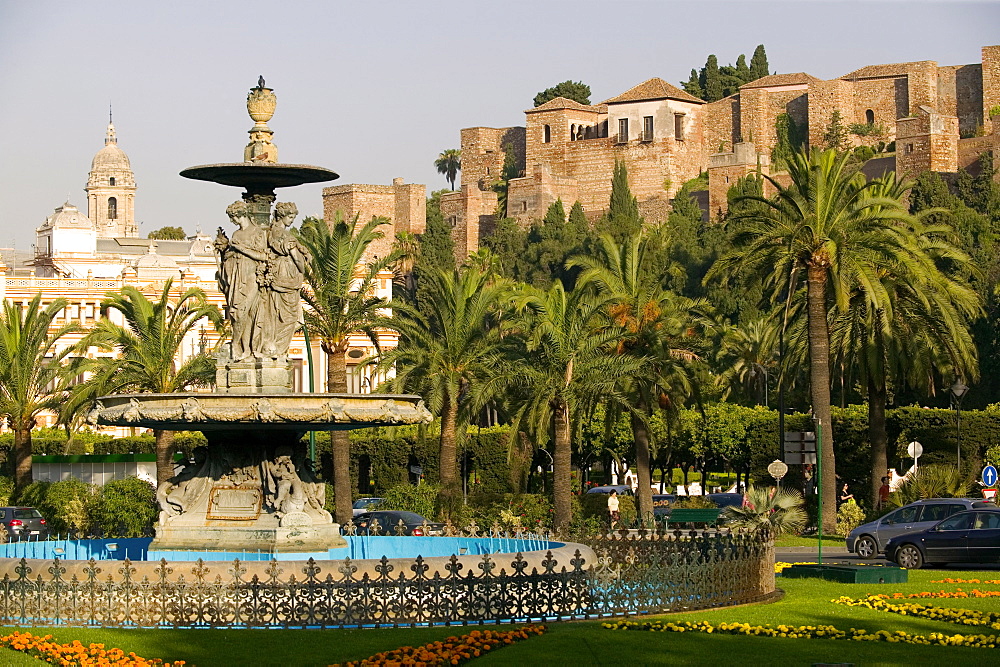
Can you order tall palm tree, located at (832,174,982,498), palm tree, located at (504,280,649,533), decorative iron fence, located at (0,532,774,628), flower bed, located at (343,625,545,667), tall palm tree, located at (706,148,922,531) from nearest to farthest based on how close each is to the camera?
flower bed, located at (343,625,545,667), decorative iron fence, located at (0,532,774,628), tall palm tree, located at (706,148,922,531), tall palm tree, located at (832,174,982,498), palm tree, located at (504,280,649,533)

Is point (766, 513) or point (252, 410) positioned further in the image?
point (766, 513)

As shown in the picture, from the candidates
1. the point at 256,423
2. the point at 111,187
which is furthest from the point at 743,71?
the point at 256,423

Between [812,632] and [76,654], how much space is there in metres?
6.21

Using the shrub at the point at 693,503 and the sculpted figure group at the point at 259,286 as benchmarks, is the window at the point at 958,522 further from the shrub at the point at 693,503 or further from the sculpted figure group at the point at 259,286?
the shrub at the point at 693,503

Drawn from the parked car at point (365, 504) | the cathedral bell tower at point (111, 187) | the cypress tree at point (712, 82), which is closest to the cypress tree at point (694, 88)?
the cypress tree at point (712, 82)

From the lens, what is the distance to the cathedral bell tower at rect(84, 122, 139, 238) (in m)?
142

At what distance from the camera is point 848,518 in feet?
107

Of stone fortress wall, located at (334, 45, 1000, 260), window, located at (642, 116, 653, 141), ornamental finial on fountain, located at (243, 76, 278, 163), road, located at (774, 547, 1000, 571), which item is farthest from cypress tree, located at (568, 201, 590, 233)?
ornamental finial on fountain, located at (243, 76, 278, 163)

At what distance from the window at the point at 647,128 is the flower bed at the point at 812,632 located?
104 metres

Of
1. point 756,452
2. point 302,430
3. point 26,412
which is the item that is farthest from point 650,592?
point 756,452

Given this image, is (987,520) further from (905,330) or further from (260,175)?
(260,175)

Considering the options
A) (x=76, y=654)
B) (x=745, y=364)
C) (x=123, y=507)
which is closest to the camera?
(x=76, y=654)

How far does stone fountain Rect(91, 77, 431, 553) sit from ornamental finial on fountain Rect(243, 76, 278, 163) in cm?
24

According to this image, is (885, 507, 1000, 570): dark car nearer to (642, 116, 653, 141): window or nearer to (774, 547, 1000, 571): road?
(774, 547, 1000, 571): road
